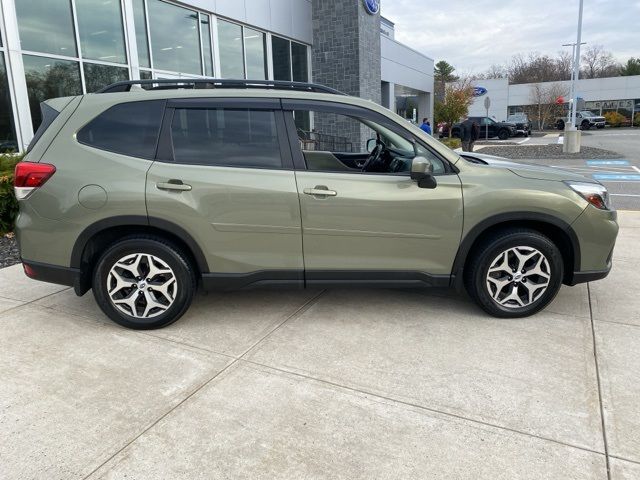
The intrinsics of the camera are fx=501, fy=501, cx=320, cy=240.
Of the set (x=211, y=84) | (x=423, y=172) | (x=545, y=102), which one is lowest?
(x=423, y=172)

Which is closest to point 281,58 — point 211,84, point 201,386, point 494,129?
point 211,84

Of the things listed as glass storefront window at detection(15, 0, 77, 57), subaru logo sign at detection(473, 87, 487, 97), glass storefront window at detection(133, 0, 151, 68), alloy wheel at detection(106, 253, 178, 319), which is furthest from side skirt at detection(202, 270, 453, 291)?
subaru logo sign at detection(473, 87, 487, 97)

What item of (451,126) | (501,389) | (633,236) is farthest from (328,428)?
(451,126)

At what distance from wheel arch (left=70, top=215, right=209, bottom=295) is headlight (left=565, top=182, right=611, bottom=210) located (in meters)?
2.90

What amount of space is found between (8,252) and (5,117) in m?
3.59

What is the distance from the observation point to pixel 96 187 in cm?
360

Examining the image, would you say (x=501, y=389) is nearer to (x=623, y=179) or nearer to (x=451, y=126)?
(x=623, y=179)

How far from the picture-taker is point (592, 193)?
387 cm

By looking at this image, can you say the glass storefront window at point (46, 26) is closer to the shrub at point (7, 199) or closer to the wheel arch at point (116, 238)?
the shrub at point (7, 199)

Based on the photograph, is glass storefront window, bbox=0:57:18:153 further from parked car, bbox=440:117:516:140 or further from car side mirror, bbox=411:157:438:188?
parked car, bbox=440:117:516:140

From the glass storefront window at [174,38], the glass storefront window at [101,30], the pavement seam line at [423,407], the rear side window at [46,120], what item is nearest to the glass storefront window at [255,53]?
the glass storefront window at [174,38]

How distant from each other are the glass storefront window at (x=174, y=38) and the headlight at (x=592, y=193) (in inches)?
400

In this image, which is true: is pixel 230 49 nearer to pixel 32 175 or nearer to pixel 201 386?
pixel 32 175

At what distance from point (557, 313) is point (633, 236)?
11.3ft
